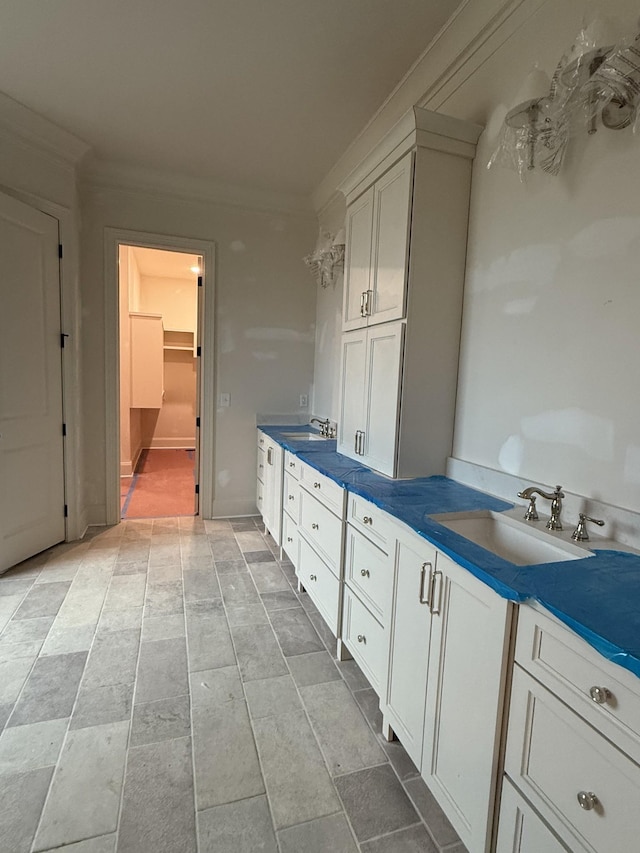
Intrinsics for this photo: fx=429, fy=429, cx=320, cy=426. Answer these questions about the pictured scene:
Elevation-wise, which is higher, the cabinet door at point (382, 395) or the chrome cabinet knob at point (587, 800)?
the cabinet door at point (382, 395)

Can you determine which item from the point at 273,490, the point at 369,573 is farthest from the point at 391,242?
the point at 273,490

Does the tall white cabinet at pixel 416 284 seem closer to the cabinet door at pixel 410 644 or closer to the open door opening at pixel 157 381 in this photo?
the cabinet door at pixel 410 644

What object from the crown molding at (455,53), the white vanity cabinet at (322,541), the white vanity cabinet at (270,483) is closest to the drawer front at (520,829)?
the white vanity cabinet at (322,541)

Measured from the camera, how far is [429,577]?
1.33 m

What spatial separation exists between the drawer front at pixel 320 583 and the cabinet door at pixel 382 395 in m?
0.61

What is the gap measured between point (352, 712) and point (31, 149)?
388 centimetres

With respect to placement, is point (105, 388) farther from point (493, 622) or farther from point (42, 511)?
point (493, 622)

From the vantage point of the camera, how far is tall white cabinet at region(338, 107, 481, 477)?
194 cm

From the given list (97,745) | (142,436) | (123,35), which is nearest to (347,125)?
(123,35)

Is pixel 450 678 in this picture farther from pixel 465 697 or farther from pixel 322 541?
pixel 322 541

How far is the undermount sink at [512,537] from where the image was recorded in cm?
134

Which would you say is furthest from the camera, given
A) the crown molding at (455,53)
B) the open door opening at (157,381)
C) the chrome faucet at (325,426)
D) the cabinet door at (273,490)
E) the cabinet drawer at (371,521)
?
the open door opening at (157,381)

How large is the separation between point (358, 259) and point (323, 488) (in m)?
1.30

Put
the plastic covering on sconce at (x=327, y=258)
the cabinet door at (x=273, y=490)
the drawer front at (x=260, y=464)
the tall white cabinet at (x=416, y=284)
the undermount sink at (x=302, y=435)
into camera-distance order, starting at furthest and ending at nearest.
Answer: the drawer front at (x=260, y=464)
the undermount sink at (x=302, y=435)
the plastic covering on sconce at (x=327, y=258)
the cabinet door at (x=273, y=490)
the tall white cabinet at (x=416, y=284)
